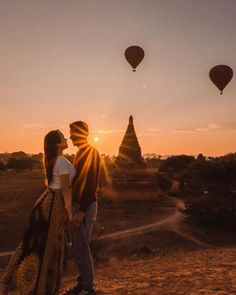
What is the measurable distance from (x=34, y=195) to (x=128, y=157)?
326 inches

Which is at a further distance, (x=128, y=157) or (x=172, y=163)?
(x=172, y=163)

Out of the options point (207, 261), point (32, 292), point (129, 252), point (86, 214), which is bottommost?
point (129, 252)

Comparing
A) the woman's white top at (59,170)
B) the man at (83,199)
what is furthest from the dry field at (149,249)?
the woman's white top at (59,170)

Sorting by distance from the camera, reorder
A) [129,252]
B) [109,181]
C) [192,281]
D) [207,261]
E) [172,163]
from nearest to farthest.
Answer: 1. [192,281]
2. [207,261]
3. [129,252]
4. [109,181]
5. [172,163]

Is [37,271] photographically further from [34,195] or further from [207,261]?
[34,195]

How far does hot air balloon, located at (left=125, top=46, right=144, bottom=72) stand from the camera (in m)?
23.9

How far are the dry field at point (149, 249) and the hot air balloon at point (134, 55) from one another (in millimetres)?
9436

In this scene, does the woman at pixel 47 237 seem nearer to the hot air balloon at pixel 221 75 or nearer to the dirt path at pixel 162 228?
the dirt path at pixel 162 228

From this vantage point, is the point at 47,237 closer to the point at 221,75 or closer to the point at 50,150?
the point at 50,150

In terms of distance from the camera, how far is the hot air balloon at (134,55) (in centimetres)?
2391

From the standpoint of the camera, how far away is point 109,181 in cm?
2934

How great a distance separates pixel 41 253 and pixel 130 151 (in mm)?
25919

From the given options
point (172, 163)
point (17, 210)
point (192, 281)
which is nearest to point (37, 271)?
point (192, 281)

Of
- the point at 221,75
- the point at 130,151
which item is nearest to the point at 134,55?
the point at 221,75
